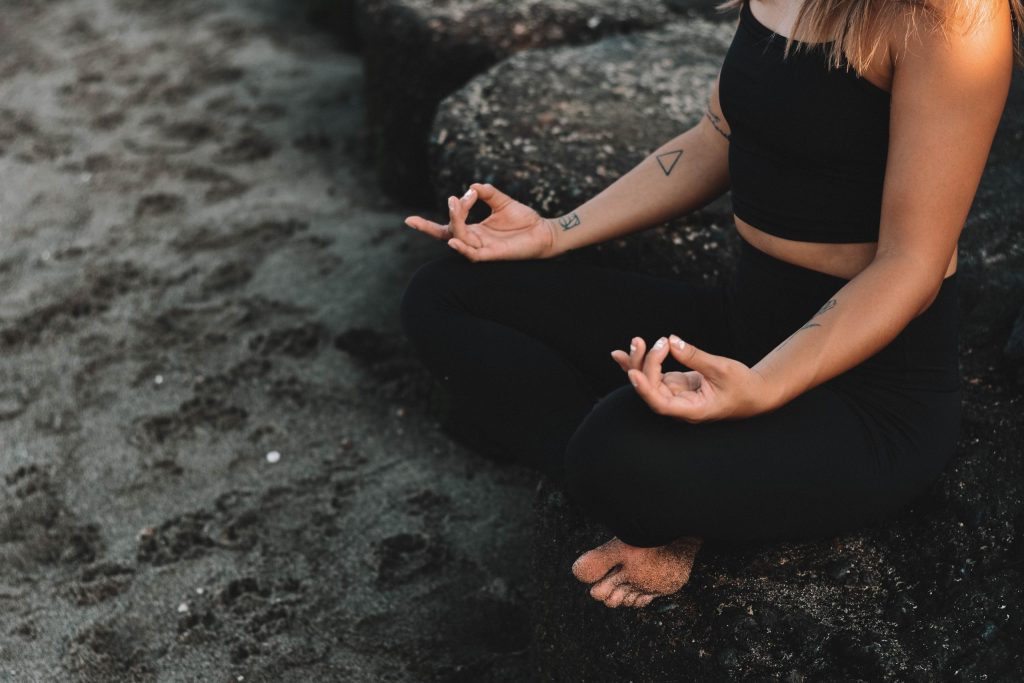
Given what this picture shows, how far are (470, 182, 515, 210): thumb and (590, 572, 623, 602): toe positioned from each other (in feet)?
2.06

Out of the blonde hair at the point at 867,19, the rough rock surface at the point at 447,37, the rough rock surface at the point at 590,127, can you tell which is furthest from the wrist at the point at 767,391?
the rough rock surface at the point at 447,37

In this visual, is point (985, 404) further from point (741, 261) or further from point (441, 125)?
point (441, 125)

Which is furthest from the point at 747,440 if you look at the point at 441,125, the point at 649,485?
the point at 441,125

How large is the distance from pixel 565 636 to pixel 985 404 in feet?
2.33

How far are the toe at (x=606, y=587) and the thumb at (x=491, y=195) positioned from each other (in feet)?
2.06

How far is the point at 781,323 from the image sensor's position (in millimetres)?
1447

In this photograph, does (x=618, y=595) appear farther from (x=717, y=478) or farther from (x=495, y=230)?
(x=495, y=230)

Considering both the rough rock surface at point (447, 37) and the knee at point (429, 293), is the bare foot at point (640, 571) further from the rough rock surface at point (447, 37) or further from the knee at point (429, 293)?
the rough rock surface at point (447, 37)

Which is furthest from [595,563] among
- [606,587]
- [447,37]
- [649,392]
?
[447,37]

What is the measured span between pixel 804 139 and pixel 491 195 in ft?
1.70

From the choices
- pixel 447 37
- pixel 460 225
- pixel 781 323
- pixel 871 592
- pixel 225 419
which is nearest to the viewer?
pixel 871 592

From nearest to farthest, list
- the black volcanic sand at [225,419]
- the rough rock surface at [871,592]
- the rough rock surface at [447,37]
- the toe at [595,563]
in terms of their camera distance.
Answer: the rough rock surface at [871,592] → the toe at [595,563] → the black volcanic sand at [225,419] → the rough rock surface at [447,37]

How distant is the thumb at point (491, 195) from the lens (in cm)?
164

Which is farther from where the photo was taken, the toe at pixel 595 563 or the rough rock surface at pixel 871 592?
the toe at pixel 595 563
